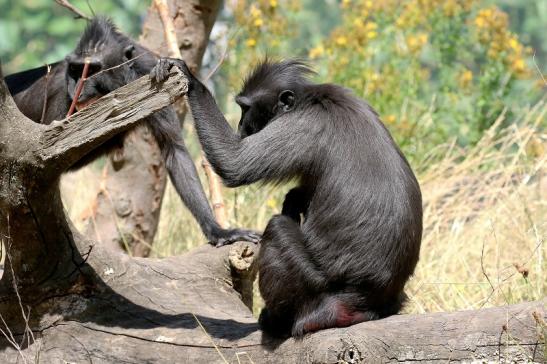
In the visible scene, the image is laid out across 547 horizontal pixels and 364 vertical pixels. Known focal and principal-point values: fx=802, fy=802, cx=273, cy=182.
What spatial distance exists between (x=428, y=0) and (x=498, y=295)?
15.3 feet

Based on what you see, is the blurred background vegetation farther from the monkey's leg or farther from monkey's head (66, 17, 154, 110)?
the monkey's leg

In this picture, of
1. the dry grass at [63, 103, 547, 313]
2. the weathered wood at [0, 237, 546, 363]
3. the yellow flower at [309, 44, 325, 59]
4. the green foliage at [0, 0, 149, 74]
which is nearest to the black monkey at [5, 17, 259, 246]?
the weathered wood at [0, 237, 546, 363]

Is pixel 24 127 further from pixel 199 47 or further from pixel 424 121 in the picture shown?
pixel 424 121

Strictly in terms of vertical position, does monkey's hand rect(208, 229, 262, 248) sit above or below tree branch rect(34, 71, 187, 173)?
below

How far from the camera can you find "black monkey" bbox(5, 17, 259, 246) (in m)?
6.08

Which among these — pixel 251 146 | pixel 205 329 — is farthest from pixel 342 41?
pixel 205 329

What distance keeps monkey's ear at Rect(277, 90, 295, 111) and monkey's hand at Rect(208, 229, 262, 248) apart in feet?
3.99

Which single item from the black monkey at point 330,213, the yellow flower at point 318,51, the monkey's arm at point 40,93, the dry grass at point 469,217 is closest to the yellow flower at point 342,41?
the yellow flower at point 318,51

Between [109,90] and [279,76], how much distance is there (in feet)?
6.47

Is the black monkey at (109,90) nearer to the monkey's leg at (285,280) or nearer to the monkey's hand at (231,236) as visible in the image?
the monkey's hand at (231,236)

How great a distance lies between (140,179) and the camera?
24.0 feet

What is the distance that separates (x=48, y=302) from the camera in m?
4.50

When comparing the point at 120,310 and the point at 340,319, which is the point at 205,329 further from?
the point at 340,319

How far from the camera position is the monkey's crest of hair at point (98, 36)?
6.37m
